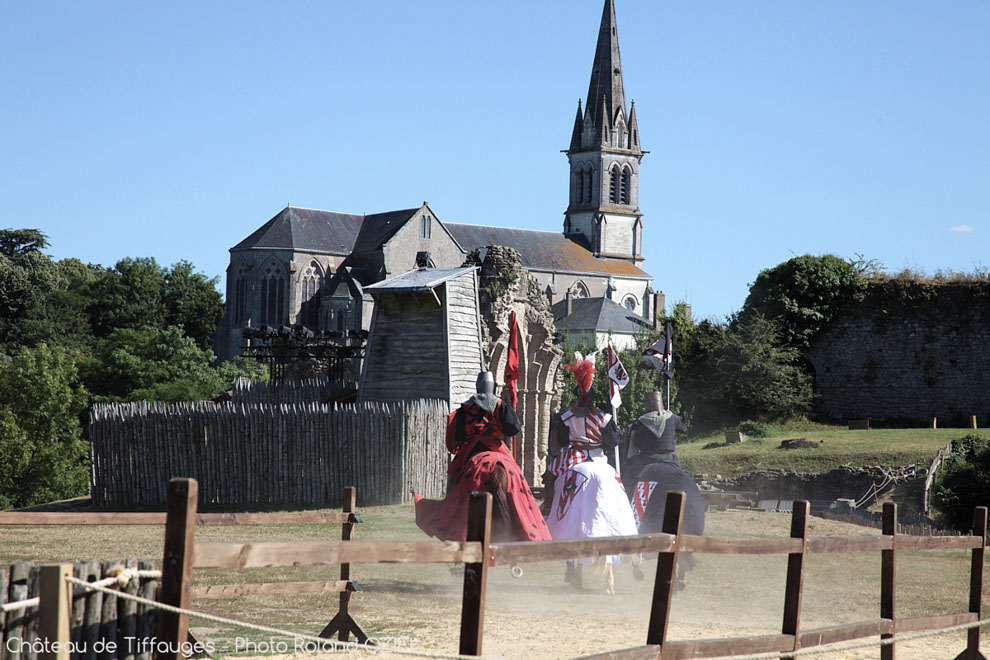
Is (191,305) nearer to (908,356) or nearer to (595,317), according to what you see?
(595,317)

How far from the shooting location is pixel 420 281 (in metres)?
19.0

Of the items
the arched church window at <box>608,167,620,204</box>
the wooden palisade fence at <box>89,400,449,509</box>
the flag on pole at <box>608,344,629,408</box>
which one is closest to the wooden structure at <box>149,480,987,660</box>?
the flag on pole at <box>608,344,629,408</box>

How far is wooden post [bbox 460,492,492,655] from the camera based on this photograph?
15.6 feet

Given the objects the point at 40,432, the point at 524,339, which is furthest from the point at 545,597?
the point at 40,432

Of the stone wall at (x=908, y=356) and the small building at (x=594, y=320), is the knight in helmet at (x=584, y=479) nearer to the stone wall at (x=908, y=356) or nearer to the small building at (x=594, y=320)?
the stone wall at (x=908, y=356)

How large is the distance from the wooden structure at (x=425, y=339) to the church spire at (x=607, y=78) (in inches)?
2994

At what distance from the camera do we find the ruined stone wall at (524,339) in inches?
788

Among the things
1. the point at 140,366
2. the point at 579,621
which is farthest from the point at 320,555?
the point at 140,366

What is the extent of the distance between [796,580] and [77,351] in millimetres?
60254

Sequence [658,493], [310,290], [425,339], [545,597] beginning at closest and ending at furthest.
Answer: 1. [545,597]
2. [658,493]
3. [425,339]
4. [310,290]

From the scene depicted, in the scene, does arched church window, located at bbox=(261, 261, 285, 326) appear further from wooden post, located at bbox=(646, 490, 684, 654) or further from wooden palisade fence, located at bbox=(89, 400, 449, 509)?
wooden post, located at bbox=(646, 490, 684, 654)

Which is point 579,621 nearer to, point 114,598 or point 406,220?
point 114,598

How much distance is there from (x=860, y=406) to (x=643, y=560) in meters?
22.7

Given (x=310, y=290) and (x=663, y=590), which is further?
(x=310, y=290)
